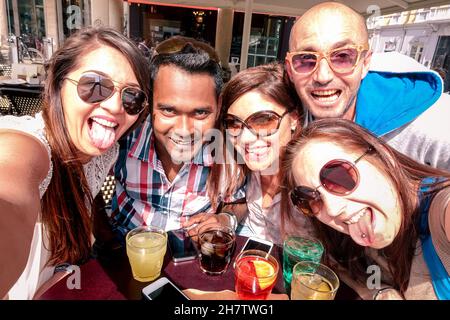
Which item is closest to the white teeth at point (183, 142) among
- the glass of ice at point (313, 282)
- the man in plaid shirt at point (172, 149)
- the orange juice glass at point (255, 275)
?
the man in plaid shirt at point (172, 149)

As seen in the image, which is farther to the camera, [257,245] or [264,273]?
[257,245]

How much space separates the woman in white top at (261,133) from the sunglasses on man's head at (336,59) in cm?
17

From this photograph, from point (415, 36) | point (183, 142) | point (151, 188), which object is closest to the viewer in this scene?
point (183, 142)

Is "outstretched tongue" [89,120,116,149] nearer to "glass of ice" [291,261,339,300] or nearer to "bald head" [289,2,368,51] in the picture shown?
"glass of ice" [291,261,339,300]

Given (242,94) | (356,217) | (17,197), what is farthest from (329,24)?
(17,197)

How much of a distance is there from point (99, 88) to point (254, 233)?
1.25m

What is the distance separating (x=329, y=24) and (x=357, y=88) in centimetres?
40

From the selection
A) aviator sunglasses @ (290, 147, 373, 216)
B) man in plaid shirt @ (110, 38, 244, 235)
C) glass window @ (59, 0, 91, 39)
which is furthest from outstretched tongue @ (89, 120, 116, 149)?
glass window @ (59, 0, 91, 39)

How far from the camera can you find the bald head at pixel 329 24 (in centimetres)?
164

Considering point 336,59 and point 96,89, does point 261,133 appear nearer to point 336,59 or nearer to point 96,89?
point 336,59

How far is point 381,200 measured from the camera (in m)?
1.13

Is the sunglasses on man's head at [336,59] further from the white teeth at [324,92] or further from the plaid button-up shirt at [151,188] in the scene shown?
the plaid button-up shirt at [151,188]

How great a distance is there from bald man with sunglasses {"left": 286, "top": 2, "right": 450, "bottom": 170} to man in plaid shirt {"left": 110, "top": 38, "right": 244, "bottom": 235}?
55cm

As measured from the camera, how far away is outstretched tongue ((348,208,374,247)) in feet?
3.75
